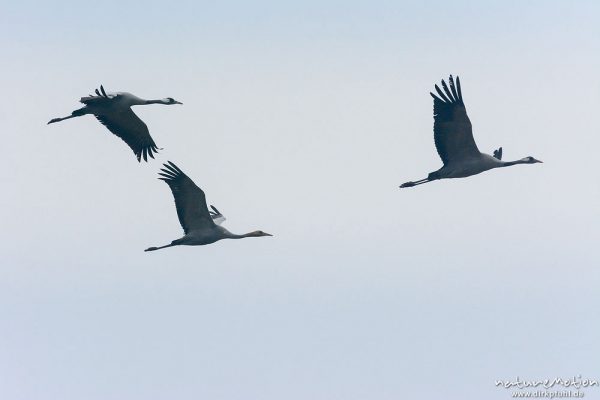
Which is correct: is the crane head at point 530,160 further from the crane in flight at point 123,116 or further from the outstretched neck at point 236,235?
the crane in flight at point 123,116

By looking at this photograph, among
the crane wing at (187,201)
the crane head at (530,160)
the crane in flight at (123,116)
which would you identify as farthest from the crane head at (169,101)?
the crane head at (530,160)

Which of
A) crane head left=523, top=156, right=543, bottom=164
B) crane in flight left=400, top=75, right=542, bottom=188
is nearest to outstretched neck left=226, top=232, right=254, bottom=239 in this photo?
crane in flight left=400, top=75, right=542, bottom=188

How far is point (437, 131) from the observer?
3794 centimetres

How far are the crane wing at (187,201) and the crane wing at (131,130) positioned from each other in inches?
128

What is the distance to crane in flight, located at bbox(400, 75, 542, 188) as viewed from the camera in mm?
37531

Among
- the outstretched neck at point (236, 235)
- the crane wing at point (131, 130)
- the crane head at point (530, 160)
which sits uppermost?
the crane wing at point (131, 130)

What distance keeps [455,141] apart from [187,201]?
6.32 metres

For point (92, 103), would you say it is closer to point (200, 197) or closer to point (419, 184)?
point (200, 197)

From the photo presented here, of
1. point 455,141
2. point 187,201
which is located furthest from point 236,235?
point 455,141

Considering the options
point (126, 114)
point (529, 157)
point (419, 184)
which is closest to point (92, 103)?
point (126, 114)

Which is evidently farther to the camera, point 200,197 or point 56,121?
point 56,121

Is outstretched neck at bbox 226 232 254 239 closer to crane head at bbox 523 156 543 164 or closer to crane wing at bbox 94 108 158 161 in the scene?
crane wing at bbox 94 108 158 161

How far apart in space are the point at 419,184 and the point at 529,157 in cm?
297

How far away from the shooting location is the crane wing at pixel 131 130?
4025 centimetres
